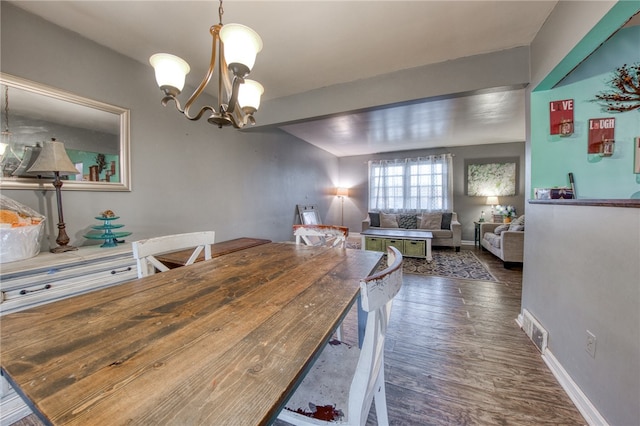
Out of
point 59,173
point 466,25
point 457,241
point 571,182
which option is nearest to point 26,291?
point 59,173

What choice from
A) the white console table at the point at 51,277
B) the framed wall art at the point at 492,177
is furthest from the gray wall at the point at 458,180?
the white console table at the point at 51,277

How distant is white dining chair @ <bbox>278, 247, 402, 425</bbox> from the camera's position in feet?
2.27

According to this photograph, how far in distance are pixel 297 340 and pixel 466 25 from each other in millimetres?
2289

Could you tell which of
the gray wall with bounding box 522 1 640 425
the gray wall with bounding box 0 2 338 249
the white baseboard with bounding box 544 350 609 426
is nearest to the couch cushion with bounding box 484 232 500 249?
the gray wall with bounding box 522 1 640 425

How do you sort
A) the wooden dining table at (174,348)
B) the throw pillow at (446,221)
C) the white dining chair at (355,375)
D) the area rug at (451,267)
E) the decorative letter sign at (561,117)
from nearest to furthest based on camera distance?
1. the wooden dining table at (174,348)
2. the white dining chair at (355,375)
3. the decorative letter sign at (561,117)
4. the area rug at (451,267)
5. the throw pillow at (446,221)

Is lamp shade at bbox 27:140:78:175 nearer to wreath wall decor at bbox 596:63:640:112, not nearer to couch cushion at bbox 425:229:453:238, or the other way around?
wreath wall decor at bbox 596:63:640:112

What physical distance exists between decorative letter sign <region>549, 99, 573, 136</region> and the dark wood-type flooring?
62.7 inches

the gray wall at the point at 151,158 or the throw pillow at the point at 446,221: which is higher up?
the gray wall at the point at 151,158

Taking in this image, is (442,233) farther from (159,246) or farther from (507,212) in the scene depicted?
(159,246)

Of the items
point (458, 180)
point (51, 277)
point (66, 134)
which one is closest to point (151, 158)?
point (66, 134)

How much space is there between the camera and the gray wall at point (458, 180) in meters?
5.28

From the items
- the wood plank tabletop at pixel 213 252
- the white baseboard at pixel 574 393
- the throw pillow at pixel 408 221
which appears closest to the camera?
the white baseboard at pixel 574 393

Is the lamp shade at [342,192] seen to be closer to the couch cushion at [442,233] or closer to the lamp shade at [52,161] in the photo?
the couch cushion at [442,233]

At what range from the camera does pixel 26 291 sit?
1.25m
